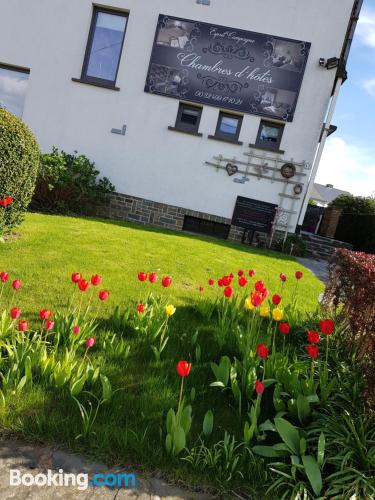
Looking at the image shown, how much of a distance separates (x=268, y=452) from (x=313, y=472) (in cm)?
24

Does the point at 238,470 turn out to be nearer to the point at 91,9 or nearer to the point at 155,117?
the point at 155,117

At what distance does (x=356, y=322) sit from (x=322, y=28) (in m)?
10.7

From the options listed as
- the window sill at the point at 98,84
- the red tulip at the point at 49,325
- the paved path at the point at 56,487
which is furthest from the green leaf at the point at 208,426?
the window sill at the point at 98,84

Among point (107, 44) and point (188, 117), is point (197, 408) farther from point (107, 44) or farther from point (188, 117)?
point (107, 44)

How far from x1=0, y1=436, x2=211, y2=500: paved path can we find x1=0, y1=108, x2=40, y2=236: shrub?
3.80 metres

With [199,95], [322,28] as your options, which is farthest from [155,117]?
[322,28]

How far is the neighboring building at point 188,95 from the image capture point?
11211 mm

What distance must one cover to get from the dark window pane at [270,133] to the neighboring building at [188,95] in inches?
1.2

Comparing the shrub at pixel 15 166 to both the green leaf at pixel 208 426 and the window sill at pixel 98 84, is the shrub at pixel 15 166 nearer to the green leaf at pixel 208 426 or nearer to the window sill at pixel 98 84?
the green leaf at pixel 208 426

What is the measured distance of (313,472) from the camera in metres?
2.02

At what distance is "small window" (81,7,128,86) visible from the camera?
1173 centimetres

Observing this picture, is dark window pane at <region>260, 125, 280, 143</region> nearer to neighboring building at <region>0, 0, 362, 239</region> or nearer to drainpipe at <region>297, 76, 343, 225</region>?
neighboring building at <region>0, 0, 362, 239</region>

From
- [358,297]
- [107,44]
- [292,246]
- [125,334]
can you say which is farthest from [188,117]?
[358,297]

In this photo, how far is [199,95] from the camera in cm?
1139
